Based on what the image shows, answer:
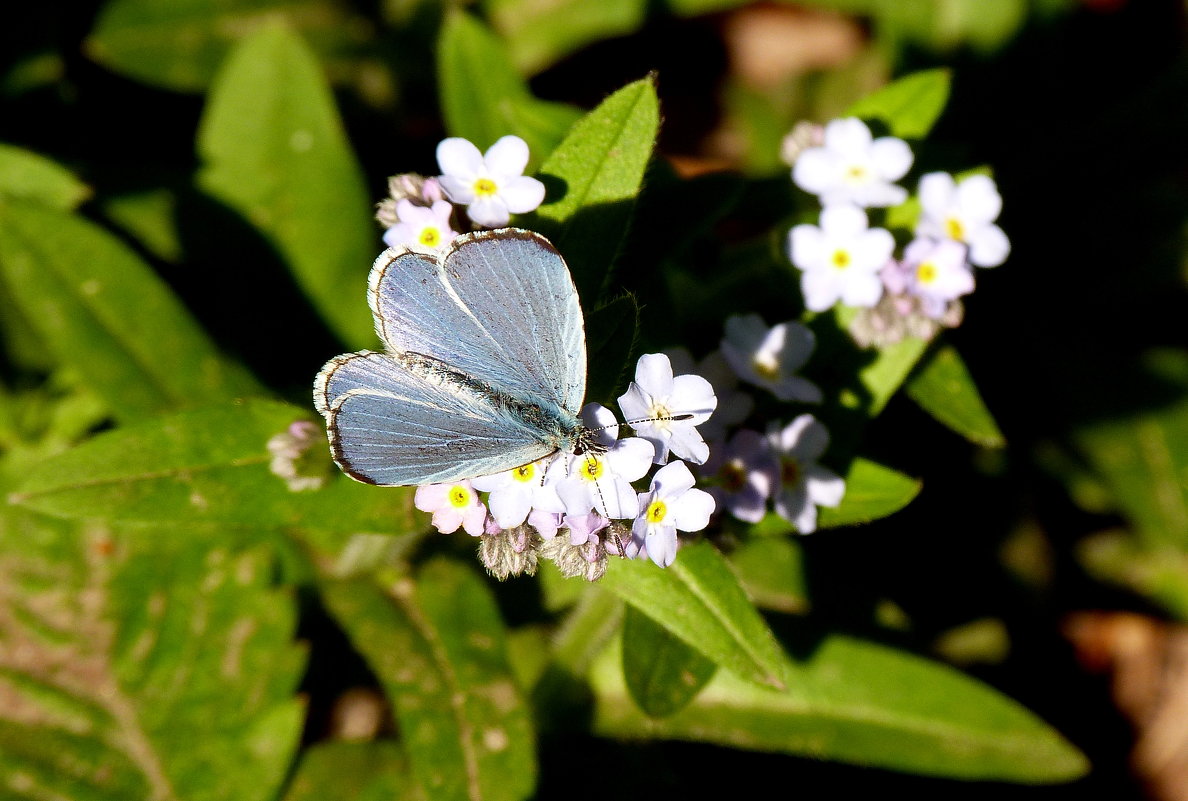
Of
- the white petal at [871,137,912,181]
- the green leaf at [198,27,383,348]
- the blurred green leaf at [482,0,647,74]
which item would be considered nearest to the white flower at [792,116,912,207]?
the white petal at [871,137,912,181]

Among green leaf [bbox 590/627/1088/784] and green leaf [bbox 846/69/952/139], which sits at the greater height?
green leaf [bbox 846/69/952/139]

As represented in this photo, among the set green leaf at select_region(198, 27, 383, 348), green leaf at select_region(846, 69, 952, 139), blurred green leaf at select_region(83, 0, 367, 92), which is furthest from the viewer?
blurred green leaf at select_region(83, 0, 367, 92)

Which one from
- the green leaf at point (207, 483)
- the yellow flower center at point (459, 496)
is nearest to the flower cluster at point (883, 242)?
the yellow flower center at point (459, 496)

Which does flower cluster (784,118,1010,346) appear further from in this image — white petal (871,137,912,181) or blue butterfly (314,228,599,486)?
blue butterfly (314,228,599,486)

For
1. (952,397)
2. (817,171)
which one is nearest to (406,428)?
(817,171)

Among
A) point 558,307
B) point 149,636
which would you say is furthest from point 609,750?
point 558,307

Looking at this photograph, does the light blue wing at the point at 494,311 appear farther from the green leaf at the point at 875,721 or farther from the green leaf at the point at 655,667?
the green leaf at the point at 875,721
